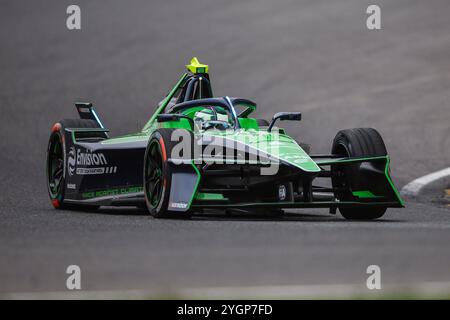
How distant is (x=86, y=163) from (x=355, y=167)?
10.4ft

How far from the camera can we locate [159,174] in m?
11.4

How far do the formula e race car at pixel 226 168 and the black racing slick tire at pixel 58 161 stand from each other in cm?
51

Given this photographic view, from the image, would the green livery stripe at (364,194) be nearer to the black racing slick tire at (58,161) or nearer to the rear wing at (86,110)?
the black racing slick tire at (58,161)

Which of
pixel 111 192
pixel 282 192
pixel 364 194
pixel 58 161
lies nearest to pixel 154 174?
pixel 111 192

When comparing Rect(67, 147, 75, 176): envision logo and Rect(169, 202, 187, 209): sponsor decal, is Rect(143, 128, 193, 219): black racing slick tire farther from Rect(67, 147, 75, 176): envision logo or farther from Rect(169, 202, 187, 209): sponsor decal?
Rect(67, 147, 75, 176): envision logo

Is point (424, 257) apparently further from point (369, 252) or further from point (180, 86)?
point (180, 86)

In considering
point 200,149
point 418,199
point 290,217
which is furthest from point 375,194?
point 418,199

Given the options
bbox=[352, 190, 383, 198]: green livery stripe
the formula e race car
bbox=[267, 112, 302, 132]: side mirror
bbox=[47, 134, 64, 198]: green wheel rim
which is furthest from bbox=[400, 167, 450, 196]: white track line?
bbox=[47, 134, 64, 198]: green wheel rim

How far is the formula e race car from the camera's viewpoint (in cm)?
1097

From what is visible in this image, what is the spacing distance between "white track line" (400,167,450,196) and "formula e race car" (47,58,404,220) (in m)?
3.53

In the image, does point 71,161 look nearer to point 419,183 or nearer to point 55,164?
point 55,164

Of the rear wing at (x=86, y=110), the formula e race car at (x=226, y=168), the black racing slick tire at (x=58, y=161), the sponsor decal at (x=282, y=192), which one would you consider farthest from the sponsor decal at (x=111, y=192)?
the sponsor decal at (x=282, y=192)

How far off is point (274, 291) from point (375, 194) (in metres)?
5.01
